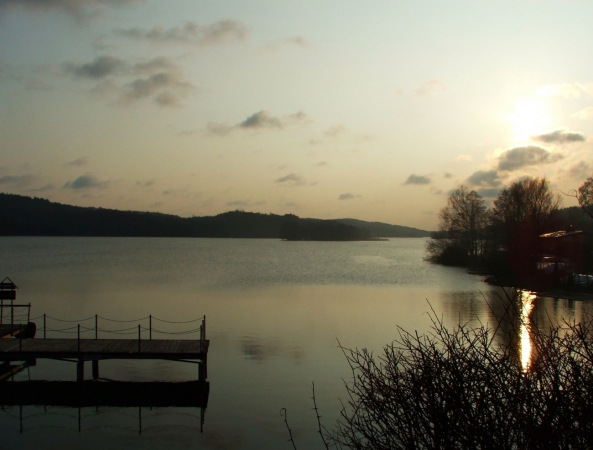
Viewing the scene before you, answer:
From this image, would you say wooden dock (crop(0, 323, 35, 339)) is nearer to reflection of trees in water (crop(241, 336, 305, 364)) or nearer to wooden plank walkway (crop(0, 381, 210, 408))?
wooden plank walkway (crop(0, 381, 210, 408))

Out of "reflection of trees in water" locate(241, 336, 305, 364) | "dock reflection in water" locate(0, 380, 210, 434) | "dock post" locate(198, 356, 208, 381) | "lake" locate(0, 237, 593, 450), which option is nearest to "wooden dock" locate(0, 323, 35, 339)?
"lake" locate(0, 237, 593, 450)

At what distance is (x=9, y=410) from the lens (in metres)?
15.5

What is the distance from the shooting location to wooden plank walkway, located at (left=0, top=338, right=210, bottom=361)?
56.4 ft

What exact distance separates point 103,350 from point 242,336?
849cm

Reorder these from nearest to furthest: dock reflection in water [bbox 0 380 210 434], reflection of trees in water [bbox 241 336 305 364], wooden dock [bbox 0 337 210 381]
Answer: dock reflection in water [bbox 0 380 210 434] → wooden dock [bbox 0 337 210 381] → reflection of trees in water [bbox 241 336 305 364]

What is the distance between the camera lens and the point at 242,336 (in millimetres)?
24844

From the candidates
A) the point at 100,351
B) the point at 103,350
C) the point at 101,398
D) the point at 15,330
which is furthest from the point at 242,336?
the point at 15,330

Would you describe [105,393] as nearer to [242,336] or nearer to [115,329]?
[242,336]

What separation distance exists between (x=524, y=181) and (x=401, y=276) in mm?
17070

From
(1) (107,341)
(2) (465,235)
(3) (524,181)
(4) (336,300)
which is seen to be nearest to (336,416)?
(1) (107,341)

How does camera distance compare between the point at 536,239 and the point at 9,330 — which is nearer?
the point at 9,330

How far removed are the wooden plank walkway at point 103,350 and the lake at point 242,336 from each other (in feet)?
4.02

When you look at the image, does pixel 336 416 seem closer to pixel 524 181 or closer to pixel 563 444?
pixel 563 444

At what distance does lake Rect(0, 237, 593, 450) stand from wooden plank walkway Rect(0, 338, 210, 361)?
123cm
